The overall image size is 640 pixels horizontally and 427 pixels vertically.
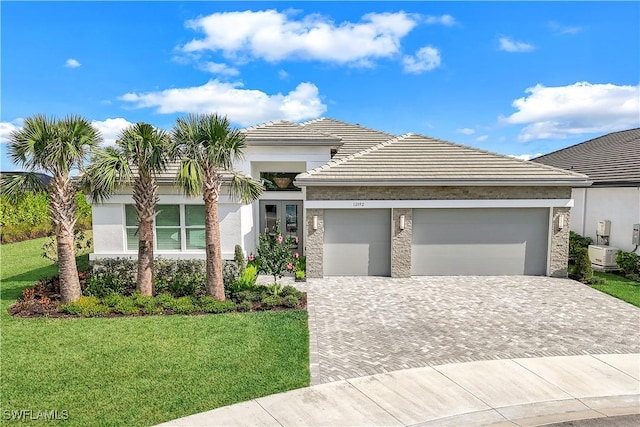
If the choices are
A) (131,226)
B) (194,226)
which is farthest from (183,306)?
(131,226)

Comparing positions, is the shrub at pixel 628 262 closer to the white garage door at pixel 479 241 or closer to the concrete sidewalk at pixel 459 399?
the white garage door at pixel 479 241

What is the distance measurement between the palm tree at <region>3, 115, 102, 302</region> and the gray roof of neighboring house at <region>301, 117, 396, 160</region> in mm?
11280

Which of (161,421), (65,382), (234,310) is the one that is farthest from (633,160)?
(65,382)

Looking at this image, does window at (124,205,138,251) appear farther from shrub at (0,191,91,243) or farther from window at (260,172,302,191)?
shrub at (0,191,91,243)

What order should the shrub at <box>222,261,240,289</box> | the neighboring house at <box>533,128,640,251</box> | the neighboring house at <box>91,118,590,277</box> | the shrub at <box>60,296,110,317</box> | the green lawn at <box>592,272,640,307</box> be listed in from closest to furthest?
the shrub at <box>60,296,110,317</box> < the green lawn at <box>592,272,640,307</box> < the shrub at <box>222,261,240,289</box> < the neighboring house at <box>91,118,590,277</box> < the neighboring house at <box>533,128,640,251</box>

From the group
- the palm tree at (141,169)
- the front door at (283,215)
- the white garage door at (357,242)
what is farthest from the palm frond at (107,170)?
the front door at (283,215)

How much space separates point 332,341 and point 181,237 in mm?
7878

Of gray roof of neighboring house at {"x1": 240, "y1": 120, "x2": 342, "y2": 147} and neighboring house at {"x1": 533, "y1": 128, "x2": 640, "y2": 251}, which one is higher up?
gray roof of neighboring house at {"x1": 240, "y1": 120, "x2": 342, "y2": 147}

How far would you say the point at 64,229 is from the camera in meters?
10.7

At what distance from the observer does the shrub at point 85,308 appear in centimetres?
1016

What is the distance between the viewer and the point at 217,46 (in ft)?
48.3

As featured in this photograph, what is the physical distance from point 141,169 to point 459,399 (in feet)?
31.1

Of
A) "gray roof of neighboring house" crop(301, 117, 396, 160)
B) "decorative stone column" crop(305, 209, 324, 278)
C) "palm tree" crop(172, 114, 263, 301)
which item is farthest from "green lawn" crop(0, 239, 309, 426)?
"gray roof of neighboring house" crop(301, 117, 396, 160)

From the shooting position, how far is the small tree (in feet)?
42.8
